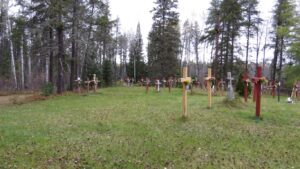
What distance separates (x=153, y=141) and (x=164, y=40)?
29.7m

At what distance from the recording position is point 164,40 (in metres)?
36.9

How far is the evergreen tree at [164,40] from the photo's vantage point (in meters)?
37.0

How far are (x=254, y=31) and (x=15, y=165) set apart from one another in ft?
129

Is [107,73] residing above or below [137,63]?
below

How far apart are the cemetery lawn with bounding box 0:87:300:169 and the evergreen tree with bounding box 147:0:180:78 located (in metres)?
25.7

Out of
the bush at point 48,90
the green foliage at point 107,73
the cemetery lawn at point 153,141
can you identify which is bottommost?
the cemetery lawn at point 153,141

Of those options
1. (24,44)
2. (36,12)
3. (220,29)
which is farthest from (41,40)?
(220,29)

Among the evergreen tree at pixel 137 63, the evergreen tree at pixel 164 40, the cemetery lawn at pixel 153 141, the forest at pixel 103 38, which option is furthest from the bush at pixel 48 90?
the evergreen tree at pixel 137 63

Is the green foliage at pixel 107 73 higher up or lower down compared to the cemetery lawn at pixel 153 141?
higher up

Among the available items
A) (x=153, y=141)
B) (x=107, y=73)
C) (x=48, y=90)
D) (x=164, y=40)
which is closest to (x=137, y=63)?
(x=107, y=73)

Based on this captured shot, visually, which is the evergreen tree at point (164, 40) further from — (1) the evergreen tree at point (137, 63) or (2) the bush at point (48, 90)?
(2) the bush at point (48, 90)

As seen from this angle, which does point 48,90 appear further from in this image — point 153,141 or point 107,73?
point 107,73

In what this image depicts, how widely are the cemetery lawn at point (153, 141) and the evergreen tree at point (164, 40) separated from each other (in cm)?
2568

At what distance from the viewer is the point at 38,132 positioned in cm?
895
